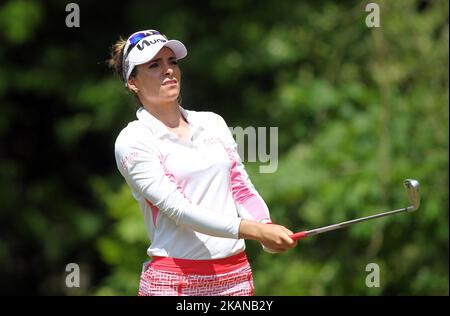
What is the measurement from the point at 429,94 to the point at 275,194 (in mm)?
1243

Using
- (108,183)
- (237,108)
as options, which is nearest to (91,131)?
(108,183)

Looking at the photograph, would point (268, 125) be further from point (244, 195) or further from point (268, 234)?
point (268, 234)

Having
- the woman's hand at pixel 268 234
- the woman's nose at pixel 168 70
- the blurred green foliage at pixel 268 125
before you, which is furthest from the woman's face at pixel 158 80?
the blurred green foliage at pixel 268 125

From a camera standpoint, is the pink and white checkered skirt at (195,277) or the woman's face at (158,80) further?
the woman's face at (158,80)

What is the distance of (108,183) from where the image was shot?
9.55 meters

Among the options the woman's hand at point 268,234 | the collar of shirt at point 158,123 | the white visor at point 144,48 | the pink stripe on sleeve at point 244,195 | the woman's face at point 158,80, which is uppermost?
the white visor at point 144,48

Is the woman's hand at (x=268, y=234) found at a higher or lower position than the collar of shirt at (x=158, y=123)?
lower

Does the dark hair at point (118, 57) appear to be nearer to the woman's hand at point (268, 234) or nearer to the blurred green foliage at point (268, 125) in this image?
the woman's hand at point (268, 234)

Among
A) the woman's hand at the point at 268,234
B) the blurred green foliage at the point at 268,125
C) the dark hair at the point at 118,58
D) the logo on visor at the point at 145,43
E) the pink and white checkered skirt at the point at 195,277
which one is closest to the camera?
the woman's hand at the point at 268,234

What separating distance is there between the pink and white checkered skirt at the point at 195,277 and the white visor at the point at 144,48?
71 centimetres

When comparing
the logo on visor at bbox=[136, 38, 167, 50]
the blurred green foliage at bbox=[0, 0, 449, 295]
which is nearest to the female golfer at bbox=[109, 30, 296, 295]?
the logo on visor at bbox=[136, 38, 167, 50]

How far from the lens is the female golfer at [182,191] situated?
3.53 meters

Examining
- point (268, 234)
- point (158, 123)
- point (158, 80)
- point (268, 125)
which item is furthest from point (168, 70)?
point (268, 125)

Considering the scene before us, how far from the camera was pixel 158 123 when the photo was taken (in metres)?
3.68
